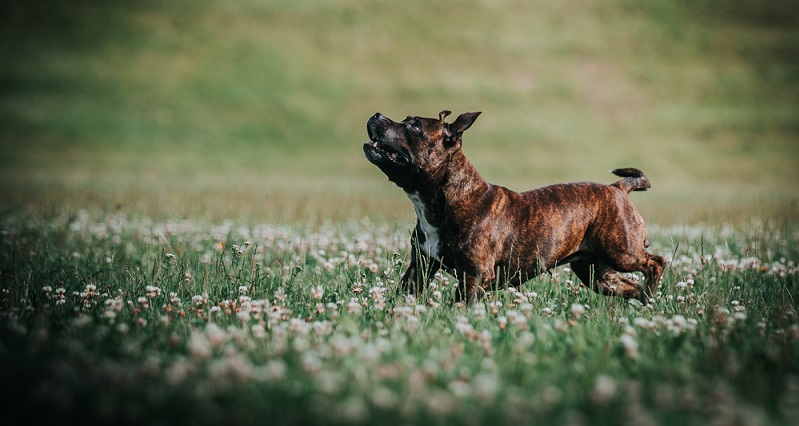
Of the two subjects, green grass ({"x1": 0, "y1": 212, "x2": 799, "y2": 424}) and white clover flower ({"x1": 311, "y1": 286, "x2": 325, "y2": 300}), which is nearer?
green grass ({"x1": 0, "y1": 212, "x2": 799, "y2": 424})

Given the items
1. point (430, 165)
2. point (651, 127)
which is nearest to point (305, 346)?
point (430, 165)

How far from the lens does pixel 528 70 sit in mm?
47156

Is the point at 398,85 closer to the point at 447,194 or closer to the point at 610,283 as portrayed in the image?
the point at 610,283

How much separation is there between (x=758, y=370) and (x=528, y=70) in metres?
44.3

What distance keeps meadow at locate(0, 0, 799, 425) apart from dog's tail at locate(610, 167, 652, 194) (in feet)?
3.69

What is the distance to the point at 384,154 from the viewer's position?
22.3 feet

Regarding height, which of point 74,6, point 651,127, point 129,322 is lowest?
point 129,322

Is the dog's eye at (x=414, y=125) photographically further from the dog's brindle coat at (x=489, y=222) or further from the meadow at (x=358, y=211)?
the meadow at (x=358, y=211)

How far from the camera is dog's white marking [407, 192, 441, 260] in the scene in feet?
22.7

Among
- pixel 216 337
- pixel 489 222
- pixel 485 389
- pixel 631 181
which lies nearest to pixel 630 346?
pixel 485 389

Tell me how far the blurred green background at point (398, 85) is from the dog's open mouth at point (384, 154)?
24691 millimetres

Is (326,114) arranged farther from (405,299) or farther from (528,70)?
(405,299)

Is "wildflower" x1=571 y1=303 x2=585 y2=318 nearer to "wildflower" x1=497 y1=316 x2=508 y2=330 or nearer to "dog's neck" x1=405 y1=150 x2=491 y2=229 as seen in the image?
"wildflower" x1=497 y1=316 x2=508 y2=330

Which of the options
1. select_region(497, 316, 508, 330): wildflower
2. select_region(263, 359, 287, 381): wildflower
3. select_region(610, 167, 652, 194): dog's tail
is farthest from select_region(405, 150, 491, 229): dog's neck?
select_region(263, 359, 287, 381): wildflower
